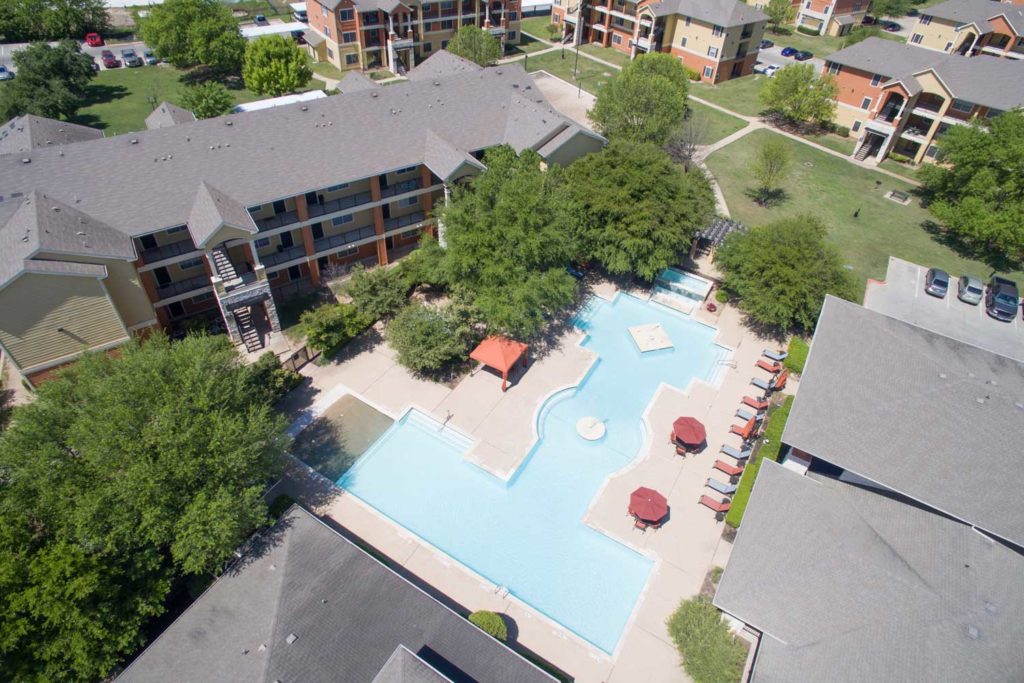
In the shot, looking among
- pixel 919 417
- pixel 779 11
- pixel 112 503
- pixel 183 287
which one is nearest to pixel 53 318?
pixel 183 287

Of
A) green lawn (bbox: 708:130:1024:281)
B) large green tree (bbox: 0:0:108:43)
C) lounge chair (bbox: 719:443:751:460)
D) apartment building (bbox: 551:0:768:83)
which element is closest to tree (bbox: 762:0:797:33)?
apartment building (bbox: 551:0:768:83)

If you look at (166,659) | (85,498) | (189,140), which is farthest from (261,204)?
(166,659)

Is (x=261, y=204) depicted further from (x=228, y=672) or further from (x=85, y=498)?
(x=228, y=672)

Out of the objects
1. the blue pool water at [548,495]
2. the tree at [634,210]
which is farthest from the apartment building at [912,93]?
the blue pool water at [548,495]

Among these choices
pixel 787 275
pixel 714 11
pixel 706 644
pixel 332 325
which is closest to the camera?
pixel 706 644

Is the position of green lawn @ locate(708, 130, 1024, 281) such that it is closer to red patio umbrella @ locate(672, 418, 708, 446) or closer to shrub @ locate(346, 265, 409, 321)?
red patio umbrella @ locate(672, 418, 708, 446)

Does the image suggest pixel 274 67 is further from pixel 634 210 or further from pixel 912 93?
pixel 912 93
